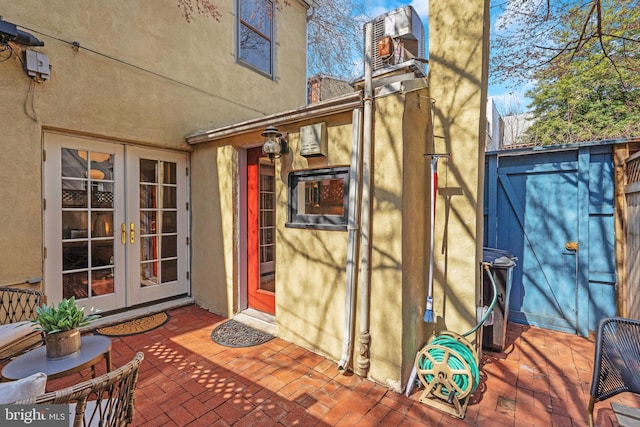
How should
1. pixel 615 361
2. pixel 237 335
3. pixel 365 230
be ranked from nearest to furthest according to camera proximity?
1. pixel 615 361
2. pixel 365 230
3. pixel 237 335

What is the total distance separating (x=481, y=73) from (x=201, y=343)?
4312 millimetres

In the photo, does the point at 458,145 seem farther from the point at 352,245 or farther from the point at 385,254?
the point at 352,245

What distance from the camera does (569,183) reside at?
386cm

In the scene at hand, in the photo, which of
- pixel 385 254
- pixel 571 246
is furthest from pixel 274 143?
pixel 571 246

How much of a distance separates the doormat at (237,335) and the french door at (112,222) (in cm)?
143

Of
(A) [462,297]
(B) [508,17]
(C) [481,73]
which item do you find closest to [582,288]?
(A) [462,297]

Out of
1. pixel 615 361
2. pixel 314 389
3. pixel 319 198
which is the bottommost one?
pixel 314 389

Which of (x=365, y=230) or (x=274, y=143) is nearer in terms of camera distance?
(x=365, y=230)

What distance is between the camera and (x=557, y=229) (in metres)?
3.95

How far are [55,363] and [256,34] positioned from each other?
6.65 meters

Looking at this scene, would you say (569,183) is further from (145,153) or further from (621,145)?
(145,153)

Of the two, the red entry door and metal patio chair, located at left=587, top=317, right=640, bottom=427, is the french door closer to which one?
the red entry door

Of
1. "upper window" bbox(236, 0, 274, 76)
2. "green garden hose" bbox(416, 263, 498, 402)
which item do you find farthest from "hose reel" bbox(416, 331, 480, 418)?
"upper window" bbox(236, 0, 274, 76)

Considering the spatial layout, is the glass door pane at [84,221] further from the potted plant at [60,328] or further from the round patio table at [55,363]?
the potted plant at [60,328]
